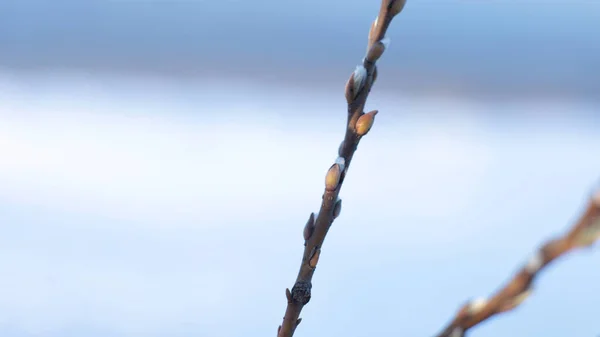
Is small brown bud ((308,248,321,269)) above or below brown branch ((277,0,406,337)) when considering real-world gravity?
below

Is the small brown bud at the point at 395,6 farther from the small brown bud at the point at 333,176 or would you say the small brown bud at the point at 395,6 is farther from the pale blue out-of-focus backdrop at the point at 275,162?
the pale blue out-of-focus backdrop at the point at 275,162

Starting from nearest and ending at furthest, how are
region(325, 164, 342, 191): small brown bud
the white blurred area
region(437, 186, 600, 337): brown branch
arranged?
region(437, 186, 600, 337): brown branch < region(325, 164, 342, 191): small brown bud < the white blurred area

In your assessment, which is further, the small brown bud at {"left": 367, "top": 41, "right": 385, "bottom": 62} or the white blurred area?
the white blurred area

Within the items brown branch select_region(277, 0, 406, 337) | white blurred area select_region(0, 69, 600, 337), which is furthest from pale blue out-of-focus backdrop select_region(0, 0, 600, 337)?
brown branch select_region(277, 0, 406, 337)

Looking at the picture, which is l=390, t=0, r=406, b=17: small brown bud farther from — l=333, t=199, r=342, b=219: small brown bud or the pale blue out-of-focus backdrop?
the pale blue out-of-focus backdrop

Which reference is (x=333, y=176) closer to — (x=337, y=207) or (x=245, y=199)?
(x=337, y=207)

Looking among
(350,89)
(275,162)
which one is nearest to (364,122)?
(350,89)

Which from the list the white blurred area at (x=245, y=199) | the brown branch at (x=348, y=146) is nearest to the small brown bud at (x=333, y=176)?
the brown branch at (x=348, y=146)
